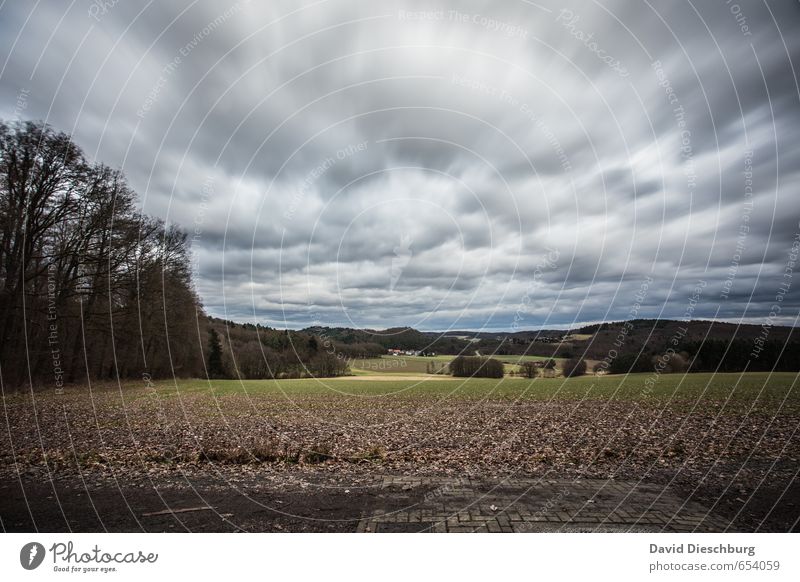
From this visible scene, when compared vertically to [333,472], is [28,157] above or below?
above

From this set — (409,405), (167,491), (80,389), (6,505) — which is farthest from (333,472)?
(80,389)

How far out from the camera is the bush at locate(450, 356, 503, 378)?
203 ft

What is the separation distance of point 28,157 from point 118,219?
33.8 feet

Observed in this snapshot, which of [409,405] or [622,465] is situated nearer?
[622,465]

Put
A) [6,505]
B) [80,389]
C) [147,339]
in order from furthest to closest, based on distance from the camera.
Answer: [147,339], [80,389], [6,505]

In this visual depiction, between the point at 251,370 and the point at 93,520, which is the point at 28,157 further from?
the point at 251,370

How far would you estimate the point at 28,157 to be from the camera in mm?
19203
